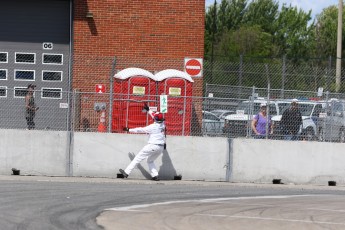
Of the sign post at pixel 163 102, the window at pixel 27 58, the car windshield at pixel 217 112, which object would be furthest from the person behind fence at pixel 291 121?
the window at pixel 27 58

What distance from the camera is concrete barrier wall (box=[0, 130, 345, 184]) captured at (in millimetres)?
19328

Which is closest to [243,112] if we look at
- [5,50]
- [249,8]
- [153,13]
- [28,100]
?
[28,100]

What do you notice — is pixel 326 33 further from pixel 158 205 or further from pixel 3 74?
pixel 158 205

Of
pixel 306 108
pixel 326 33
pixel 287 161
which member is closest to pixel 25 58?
pixel 306 108

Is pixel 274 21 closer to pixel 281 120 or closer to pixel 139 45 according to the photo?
pixel 139 45

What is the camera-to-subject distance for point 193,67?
25547 mm

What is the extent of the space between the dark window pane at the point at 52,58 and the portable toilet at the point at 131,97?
2.84m

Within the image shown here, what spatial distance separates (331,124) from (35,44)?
10152mm

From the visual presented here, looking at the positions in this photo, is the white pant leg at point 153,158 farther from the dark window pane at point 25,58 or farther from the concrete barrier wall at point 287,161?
the dark window pane at point 25,58

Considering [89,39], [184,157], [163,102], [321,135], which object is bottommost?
[184,157]

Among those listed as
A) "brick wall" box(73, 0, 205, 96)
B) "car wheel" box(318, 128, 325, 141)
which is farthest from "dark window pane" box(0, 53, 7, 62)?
"car wheel" box(318, 128, 325, 141)

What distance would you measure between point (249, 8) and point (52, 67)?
53.5m

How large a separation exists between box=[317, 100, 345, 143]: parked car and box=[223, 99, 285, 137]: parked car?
1.28 meters

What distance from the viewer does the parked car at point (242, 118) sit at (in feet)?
66.3
